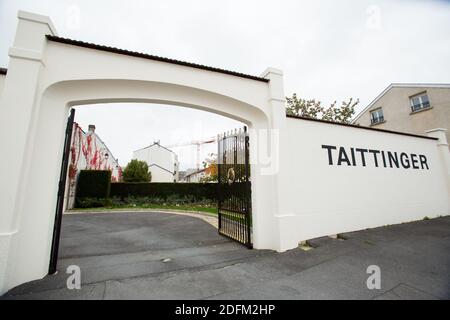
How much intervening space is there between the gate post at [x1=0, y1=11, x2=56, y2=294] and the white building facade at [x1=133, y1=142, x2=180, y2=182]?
111 feet

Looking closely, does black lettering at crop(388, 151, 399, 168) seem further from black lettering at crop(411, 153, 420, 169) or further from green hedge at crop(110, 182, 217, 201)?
green hedge at crop(110, 182, 217, 201)

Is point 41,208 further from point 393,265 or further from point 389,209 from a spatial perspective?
point 389,209

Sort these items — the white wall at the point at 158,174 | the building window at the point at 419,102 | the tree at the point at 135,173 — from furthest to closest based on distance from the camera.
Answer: the white wall at the point at 158,174
the tree at the point at 135,173
the building window at the point at 419,102

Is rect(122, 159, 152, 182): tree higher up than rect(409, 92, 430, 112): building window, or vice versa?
rect(409, 92, 430, 112): building window

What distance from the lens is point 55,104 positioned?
3854 mm

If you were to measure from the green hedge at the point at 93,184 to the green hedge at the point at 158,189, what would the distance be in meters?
1.67

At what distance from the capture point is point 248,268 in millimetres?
3822

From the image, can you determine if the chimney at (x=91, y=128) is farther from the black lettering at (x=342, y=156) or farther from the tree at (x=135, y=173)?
the black lettering at (x=342, y=156)

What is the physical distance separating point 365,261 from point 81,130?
16.6 m

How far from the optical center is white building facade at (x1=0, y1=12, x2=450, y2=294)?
3.28m

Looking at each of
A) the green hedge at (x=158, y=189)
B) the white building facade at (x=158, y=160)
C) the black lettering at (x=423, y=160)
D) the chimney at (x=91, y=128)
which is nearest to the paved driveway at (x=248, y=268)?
the black lettering at (x=423, y=160)

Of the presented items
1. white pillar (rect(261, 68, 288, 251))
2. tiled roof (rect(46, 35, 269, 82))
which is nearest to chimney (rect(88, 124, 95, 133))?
tiled roof (rect(46, 35, 269, 82))

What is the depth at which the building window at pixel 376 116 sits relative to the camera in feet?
59.1
